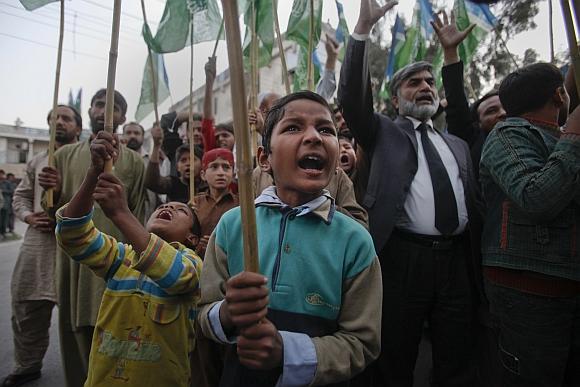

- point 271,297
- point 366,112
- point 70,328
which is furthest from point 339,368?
point 70,328

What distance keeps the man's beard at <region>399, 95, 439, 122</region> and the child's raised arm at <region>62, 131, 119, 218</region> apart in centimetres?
172

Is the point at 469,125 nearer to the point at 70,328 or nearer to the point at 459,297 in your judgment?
the point at 459,297

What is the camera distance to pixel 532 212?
1.39 meters

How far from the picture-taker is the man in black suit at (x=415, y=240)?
192cm

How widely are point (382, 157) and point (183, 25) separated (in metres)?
2.44

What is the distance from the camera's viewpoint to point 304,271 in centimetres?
109

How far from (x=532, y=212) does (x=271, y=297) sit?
3.40 ft

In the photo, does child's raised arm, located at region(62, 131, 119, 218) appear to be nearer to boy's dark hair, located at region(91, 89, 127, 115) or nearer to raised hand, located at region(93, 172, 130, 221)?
raised hand, located at region(93, 172, 130, 221)

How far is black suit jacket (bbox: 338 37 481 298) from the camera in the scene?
1.94 m

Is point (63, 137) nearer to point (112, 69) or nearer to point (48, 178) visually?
point (48, 178)

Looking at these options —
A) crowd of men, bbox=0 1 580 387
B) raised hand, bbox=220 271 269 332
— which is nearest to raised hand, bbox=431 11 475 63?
crowd of men, bbox=0 1 580 387

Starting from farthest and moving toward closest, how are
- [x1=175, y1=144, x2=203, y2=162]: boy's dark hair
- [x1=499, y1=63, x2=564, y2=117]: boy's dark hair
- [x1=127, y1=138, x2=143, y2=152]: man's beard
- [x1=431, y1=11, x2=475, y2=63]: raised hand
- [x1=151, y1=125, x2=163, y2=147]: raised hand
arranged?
[x1=127, y1=138, x2=143, y2=152]: man's beard → [x1=175, y1=144, x2=203, y2=162]: boy's dark hair → [x1=151, y1=125, x2=163, y2=147]: raised hand → [x1=431, y1=11, x2=475, y2=63]: raised hand → [x1=499, y1=63, x2=564, y2=117]: boy's dark hair

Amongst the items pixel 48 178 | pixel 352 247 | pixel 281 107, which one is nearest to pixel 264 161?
pixel 281 107

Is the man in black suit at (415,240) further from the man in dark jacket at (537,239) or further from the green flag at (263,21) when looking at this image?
the green flag at (263,21)
